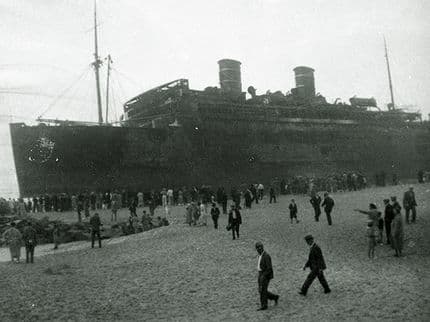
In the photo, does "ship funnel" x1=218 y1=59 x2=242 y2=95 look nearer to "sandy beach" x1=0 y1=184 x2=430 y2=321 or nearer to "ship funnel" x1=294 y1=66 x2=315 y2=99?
"ship funnel" x1=294 y1=66 x2=315 y2=99

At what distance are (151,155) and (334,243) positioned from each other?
17.3 m

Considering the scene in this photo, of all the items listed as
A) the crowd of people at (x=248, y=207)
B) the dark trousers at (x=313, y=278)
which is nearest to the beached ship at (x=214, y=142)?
the crowd of people at (x=248, y=207)

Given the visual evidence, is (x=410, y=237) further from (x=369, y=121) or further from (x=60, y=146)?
(x=369, y=121)

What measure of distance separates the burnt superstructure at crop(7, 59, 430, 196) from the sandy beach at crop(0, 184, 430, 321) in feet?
36.3

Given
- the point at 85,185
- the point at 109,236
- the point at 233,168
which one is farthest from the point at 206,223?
the point at 233,168

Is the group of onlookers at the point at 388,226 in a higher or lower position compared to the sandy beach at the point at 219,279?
higher

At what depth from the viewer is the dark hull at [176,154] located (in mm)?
25656

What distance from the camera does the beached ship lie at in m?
25.8

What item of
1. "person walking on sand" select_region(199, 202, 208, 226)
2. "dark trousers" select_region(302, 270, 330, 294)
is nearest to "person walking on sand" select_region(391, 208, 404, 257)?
"dark trousers" select_region(302, 270, 330, 294)

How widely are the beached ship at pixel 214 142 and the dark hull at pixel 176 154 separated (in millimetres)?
60

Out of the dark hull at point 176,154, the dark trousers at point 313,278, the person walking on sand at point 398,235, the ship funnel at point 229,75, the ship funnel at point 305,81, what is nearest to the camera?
the dark trousers at point 313,278

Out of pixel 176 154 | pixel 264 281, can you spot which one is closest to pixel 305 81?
pixel 176 154

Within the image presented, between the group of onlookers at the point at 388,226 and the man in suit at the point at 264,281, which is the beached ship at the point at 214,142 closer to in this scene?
the group of onlookers at the point at 388,226

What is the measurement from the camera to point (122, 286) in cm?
966
